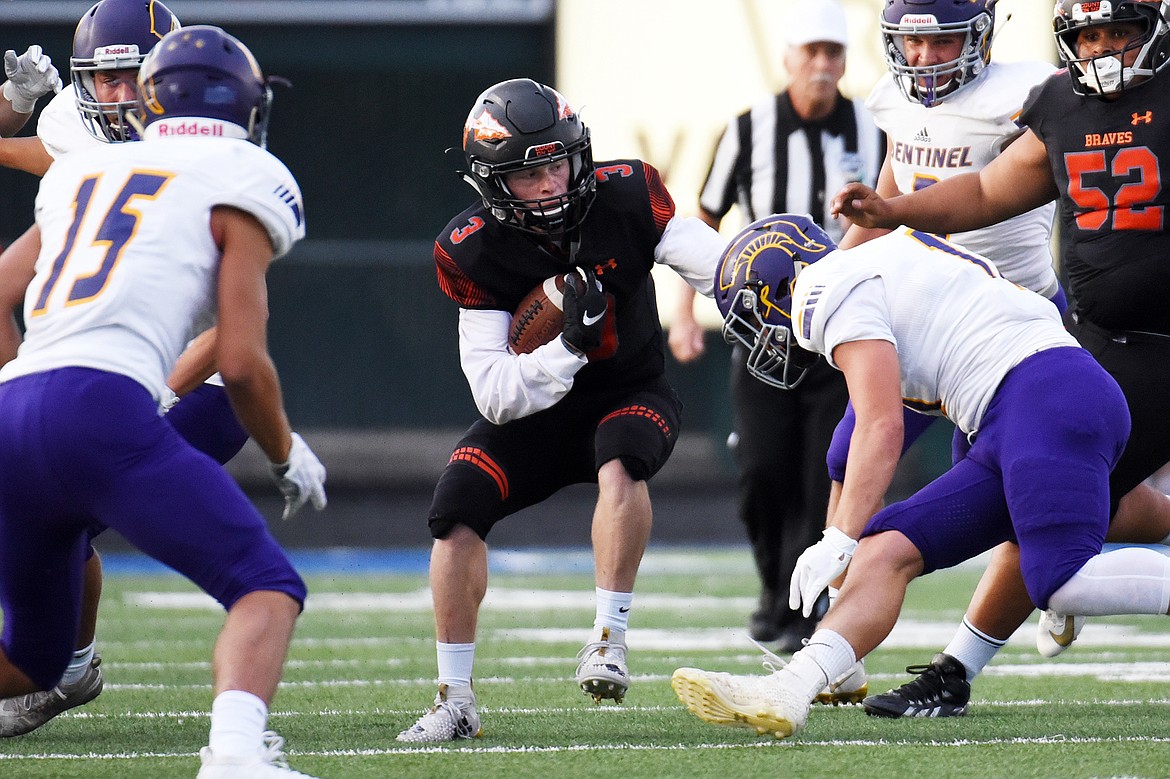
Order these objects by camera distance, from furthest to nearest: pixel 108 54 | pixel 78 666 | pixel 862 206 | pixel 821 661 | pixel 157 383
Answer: pixel 108 54 < pixel 862 206 < pixel 78 666 < pixel 821 661 < pixel 157 383

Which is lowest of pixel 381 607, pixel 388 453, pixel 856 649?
pixel 388 453

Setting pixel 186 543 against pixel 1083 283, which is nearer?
pixel 186 543

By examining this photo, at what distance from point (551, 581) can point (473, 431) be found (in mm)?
3954

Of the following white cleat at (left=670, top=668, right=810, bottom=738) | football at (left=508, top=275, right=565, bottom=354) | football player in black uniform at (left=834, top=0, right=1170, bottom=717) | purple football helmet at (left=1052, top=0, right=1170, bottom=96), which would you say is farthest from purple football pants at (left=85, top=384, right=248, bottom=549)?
purple football helmet at (left=1052, top=0, right=1170, bottom=96)

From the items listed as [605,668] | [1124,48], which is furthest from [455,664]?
[1124,48]

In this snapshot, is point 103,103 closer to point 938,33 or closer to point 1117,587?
point 938,33

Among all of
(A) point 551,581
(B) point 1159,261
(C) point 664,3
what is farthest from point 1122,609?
(C) point 664,3

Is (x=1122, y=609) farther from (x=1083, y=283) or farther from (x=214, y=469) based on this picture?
(x=214, y=469)

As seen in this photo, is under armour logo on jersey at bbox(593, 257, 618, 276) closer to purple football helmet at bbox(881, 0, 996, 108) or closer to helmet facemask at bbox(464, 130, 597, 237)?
helmet facemask at bbox(464, 130, 597, 237)

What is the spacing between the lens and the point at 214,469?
8.89 feet

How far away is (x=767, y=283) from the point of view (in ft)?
11.5

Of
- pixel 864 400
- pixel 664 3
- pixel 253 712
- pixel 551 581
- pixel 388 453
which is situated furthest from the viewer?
pixel 664 3

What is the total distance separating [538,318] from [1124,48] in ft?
4.76

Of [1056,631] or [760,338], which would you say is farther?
[1056,631]
